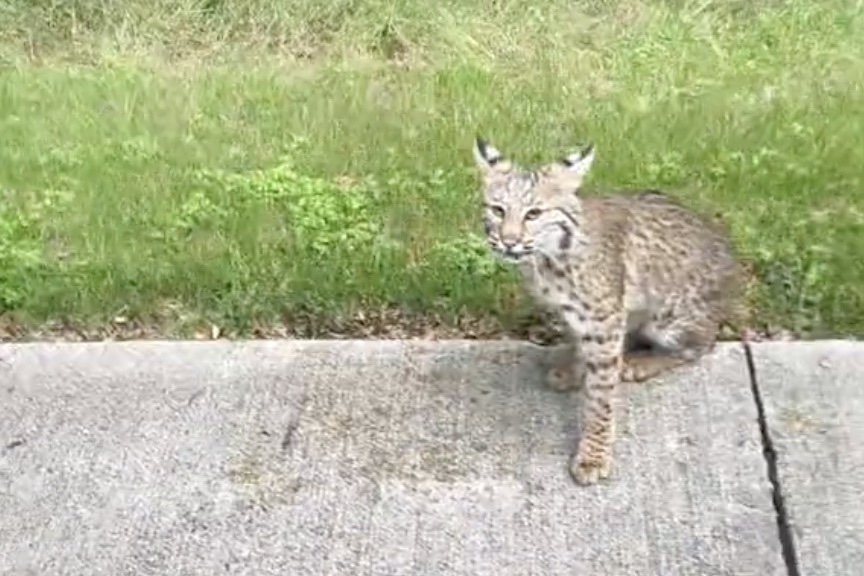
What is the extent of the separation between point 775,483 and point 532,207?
3.10ft

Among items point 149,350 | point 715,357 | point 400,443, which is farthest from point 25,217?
point 715,357

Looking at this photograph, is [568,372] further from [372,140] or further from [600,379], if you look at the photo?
[372,140]

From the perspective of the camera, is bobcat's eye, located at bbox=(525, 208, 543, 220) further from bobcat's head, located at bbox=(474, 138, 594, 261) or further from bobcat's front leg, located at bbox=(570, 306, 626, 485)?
bobcat's front leg, located at bbox=(570, 306, 626, 485)

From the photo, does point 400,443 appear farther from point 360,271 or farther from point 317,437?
point 360,271

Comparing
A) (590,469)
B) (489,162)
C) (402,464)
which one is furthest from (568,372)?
(489,162)

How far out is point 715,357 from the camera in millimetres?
5102

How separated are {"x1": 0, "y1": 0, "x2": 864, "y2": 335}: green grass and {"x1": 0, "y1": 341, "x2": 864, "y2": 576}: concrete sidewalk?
43 cm

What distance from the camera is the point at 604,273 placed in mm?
4645

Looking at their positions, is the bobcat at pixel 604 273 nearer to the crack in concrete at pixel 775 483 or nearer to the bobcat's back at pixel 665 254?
the bobcat's back at pixel 665 254

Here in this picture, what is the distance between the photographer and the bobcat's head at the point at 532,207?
4453 millimetres

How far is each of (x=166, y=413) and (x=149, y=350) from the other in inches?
16.7

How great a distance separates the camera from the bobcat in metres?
4.51

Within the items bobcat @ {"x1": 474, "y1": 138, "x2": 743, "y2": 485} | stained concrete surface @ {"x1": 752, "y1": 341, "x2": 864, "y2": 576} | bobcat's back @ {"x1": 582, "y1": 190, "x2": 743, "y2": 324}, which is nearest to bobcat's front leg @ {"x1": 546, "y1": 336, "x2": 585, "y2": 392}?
bobcat @ {"x1": 474, "y1": 138, "x2": 743, "y2": 485}

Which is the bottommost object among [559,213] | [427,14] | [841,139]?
[427,14]
